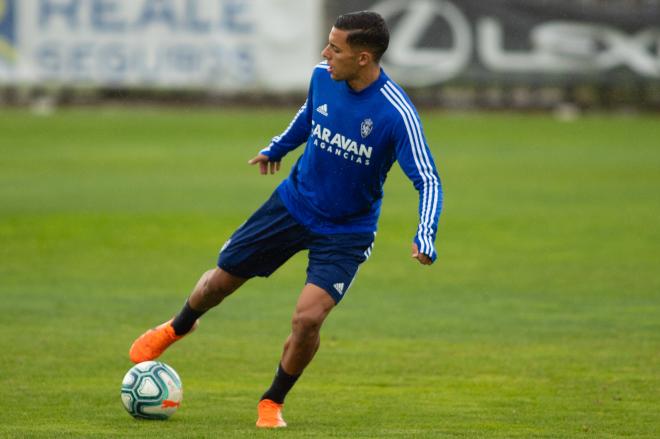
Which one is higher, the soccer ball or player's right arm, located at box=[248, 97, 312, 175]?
player's right arm, located at box=[248, 97, 312, 175]

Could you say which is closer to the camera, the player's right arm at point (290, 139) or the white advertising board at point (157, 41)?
the player's right arm at point (290, 139)

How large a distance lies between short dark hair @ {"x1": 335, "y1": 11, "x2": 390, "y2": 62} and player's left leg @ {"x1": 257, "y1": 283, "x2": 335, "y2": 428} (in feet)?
4.75

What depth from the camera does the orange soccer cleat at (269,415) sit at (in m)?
7.95

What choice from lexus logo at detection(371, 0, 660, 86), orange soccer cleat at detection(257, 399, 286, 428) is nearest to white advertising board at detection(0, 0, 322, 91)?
lexus logo at detection(371, 0, 660, 86)

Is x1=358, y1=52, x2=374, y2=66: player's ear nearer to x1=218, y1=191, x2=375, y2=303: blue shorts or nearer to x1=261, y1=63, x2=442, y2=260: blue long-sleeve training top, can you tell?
x1=261, y1=63, x2=442, y2=260: blue long-sleeve training top

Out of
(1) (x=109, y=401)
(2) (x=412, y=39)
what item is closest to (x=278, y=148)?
(1) (x=109, y=401)

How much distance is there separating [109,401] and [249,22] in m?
25.0

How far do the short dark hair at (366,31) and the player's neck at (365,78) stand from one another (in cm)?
6

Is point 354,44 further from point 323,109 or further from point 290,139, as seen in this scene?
point 290,139

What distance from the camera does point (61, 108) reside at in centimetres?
3406

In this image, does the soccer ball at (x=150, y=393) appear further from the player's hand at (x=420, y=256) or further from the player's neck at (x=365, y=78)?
the player's neck at (x=365, y=78)

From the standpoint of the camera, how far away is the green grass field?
8.47 m

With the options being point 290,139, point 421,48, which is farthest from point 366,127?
point 421,48

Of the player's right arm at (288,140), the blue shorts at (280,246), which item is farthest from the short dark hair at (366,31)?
the blue shorts at (280,246)
